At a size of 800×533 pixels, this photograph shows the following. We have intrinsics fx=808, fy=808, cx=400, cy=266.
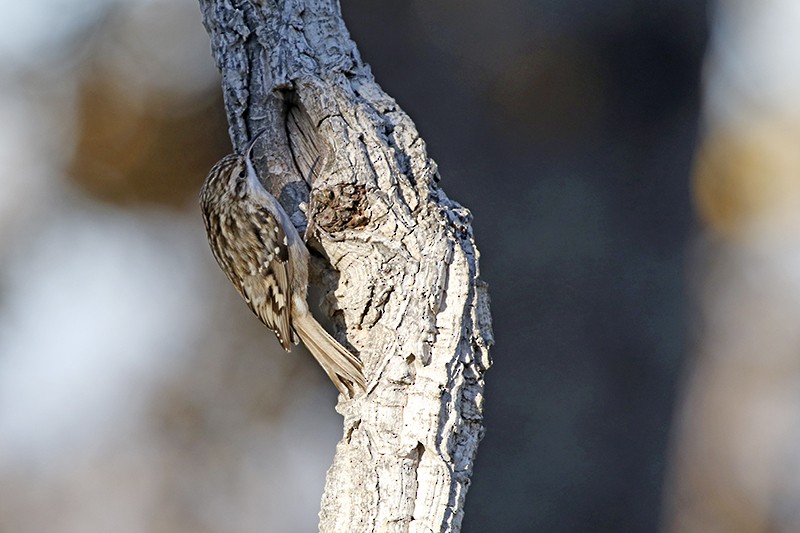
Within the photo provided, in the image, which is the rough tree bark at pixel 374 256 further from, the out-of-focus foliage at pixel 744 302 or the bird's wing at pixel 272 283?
the out-of-focus foliage at pixel 744 302

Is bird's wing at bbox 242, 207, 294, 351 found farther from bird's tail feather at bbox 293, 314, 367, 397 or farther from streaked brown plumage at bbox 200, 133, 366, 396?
bird's tail feather at bbox 293, 314, 367, 397

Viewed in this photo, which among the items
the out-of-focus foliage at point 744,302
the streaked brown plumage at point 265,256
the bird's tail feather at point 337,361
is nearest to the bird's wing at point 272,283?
the streaked brown plumage at point 265,256

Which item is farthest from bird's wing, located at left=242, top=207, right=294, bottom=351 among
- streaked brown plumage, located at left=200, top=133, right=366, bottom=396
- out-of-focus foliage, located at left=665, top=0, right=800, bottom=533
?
out-of-focus foliage, located at left=665, top=0, right=800, bottom=533

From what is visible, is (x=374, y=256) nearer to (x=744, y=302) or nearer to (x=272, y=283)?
(x=272, y=283)

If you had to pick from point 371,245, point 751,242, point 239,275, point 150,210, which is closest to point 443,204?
point 371,245

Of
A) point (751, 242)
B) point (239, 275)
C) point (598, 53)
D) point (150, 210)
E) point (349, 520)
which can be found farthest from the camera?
point (150, 210)

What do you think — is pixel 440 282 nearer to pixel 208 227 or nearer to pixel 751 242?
pixel 208 227
